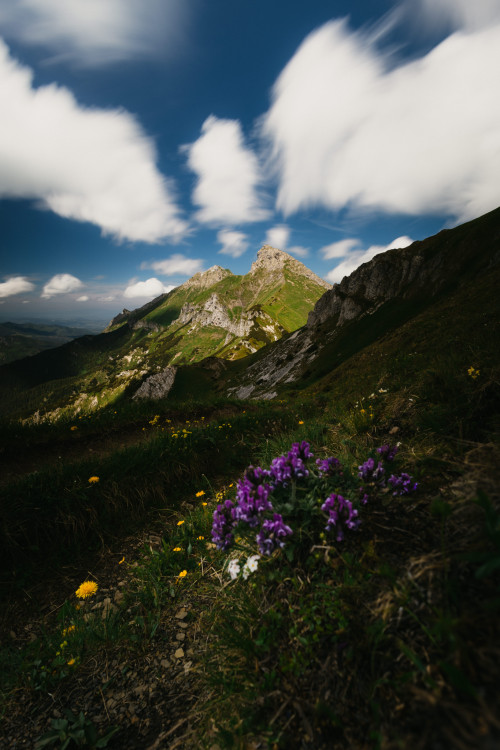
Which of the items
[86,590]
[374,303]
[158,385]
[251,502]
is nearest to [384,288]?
[374,303]

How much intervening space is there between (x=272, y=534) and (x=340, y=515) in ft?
1.95

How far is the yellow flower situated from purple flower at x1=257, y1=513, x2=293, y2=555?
128 inches

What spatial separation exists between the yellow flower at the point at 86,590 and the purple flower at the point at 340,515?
12.5 ft

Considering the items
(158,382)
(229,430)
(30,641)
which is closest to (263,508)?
(30,641)

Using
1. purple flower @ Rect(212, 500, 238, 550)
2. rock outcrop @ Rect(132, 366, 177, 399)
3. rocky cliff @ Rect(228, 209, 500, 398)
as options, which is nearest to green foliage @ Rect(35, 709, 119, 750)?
purple flower @ Rect(212, 500, 238, 550)

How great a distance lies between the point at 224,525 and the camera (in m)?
2.80

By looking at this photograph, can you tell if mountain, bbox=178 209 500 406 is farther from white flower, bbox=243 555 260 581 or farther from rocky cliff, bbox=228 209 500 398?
white flower, bbox=243 555 260 581

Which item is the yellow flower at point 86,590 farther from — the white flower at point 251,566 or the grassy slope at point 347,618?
the white flower at point 251,566

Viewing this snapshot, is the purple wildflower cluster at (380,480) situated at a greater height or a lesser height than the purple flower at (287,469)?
→ lesser

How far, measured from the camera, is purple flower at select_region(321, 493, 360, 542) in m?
2.37

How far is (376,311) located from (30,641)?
77495mm

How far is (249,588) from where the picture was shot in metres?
2.89

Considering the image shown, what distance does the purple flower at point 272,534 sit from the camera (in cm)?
244

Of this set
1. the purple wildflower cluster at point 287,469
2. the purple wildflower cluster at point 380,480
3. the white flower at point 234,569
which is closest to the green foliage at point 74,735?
the white flower at point 234,569
